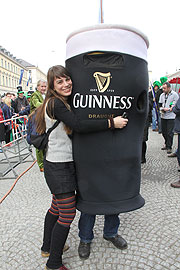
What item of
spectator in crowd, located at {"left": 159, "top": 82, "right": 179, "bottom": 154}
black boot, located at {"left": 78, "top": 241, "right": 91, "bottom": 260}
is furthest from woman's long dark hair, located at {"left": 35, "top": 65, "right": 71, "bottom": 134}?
spectator in crowd, located at {"left": 159, "top": 82, "right": 179, "bottom": 154}

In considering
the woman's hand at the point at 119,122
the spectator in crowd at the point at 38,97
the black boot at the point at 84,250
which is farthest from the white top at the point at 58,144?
the spectator in crowd at the point at 38,97

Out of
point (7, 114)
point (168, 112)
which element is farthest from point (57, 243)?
point (7, 114)

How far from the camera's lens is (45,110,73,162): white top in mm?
1902

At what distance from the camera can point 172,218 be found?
113 inches

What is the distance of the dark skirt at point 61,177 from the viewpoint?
6.18 ft

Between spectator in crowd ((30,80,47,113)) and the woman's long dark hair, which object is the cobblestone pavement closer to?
the woman's long dark hair

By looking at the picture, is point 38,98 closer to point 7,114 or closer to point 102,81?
point 102,81

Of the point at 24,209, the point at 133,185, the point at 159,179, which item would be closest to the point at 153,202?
the point at 159,179

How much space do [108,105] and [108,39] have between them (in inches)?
18.9

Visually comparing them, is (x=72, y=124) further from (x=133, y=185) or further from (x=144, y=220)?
(x=144, y=220)

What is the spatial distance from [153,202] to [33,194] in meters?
1.93

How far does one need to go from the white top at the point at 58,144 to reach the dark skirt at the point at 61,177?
5 centimetres

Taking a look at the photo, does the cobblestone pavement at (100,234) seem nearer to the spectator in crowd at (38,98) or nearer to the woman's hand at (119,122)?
the spectator in crowd at (38,98)

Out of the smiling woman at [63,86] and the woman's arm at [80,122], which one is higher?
the smiling woman at [63,86]
